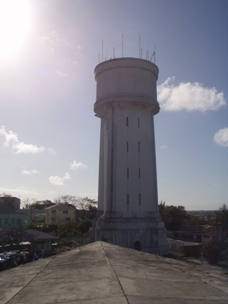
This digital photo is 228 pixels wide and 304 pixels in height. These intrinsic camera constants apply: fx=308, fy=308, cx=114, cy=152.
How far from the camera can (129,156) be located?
30.3 meters

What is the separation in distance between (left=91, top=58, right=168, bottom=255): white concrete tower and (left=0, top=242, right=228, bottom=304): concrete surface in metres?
21.9

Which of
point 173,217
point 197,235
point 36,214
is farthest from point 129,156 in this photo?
point 36,214

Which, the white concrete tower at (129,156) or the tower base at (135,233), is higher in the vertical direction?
the white concrete tower at (129,156)

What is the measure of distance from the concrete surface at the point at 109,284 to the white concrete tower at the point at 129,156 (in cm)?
2192

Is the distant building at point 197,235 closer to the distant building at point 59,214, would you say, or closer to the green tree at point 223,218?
the green tree at point 223,218

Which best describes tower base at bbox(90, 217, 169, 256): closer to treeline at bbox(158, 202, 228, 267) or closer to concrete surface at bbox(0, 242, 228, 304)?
treeline at bbox(158, 202, 228, 267)

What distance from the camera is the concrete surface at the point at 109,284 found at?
13.7 feet

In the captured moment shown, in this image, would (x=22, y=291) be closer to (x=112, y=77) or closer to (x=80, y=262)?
(x=80, y=262)

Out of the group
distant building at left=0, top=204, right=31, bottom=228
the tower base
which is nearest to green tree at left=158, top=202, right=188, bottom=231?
distant building at left=0, top=204, right=31, bottom=228

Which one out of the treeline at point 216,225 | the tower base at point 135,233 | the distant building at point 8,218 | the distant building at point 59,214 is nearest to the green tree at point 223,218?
the treeline at point 216,225

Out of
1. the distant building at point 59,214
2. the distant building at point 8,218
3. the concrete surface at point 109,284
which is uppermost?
the distant building at point 59,214

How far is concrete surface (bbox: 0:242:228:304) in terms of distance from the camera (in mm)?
4188

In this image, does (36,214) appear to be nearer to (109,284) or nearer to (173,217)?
(173,217)

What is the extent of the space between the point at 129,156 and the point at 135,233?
24.1 feet
